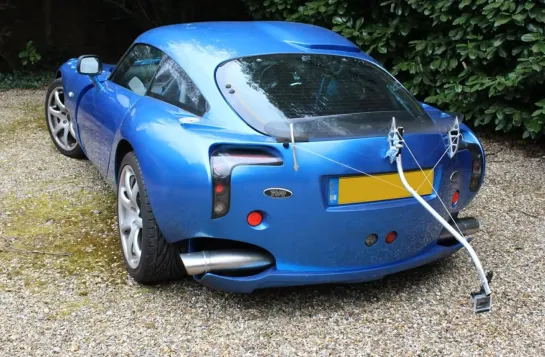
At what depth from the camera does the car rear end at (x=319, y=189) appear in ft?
8.20

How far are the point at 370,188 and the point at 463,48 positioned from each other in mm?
3204

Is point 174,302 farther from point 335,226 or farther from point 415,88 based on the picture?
point 415,88

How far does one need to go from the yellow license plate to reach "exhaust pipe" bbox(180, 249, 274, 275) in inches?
16.2

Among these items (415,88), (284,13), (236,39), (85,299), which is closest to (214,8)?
(284,13)

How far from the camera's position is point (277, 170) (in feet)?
8.14

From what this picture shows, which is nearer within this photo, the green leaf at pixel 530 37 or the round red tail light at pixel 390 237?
the round red tail light at pixel 390 237

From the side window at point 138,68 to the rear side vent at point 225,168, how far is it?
1.16 m

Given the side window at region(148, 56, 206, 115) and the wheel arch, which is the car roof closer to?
the side window at region(148, 56, 206, 115)

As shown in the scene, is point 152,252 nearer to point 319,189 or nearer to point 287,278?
point 287,278

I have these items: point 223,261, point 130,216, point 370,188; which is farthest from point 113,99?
point 370,188

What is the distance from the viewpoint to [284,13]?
691 centimetres

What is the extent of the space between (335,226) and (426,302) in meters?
0.74

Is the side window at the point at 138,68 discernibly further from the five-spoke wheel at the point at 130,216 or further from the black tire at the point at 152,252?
the black tire at the point at 152,252

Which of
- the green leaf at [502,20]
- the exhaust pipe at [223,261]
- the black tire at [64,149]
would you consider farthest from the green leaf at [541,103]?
the black tire at [64,149]
